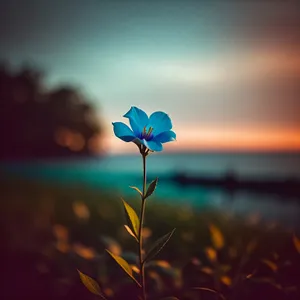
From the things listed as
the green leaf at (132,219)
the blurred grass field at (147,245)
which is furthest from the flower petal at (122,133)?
the blurred grass field at (147,245)

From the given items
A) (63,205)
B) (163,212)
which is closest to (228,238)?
(163,212)

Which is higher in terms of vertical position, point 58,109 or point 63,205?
point 58,109

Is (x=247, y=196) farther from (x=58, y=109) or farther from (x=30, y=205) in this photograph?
(x=58, y=109)

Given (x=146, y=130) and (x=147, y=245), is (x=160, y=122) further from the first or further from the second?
(x=147, y=245)

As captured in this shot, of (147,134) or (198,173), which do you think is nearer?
(147,134)

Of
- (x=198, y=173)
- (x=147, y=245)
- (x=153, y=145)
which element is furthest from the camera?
(x=198, y=173)

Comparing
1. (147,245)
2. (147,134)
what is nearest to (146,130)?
(147,134)

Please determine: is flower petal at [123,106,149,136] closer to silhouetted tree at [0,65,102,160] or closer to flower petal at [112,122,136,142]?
flower petal at [112,122,136,142]
